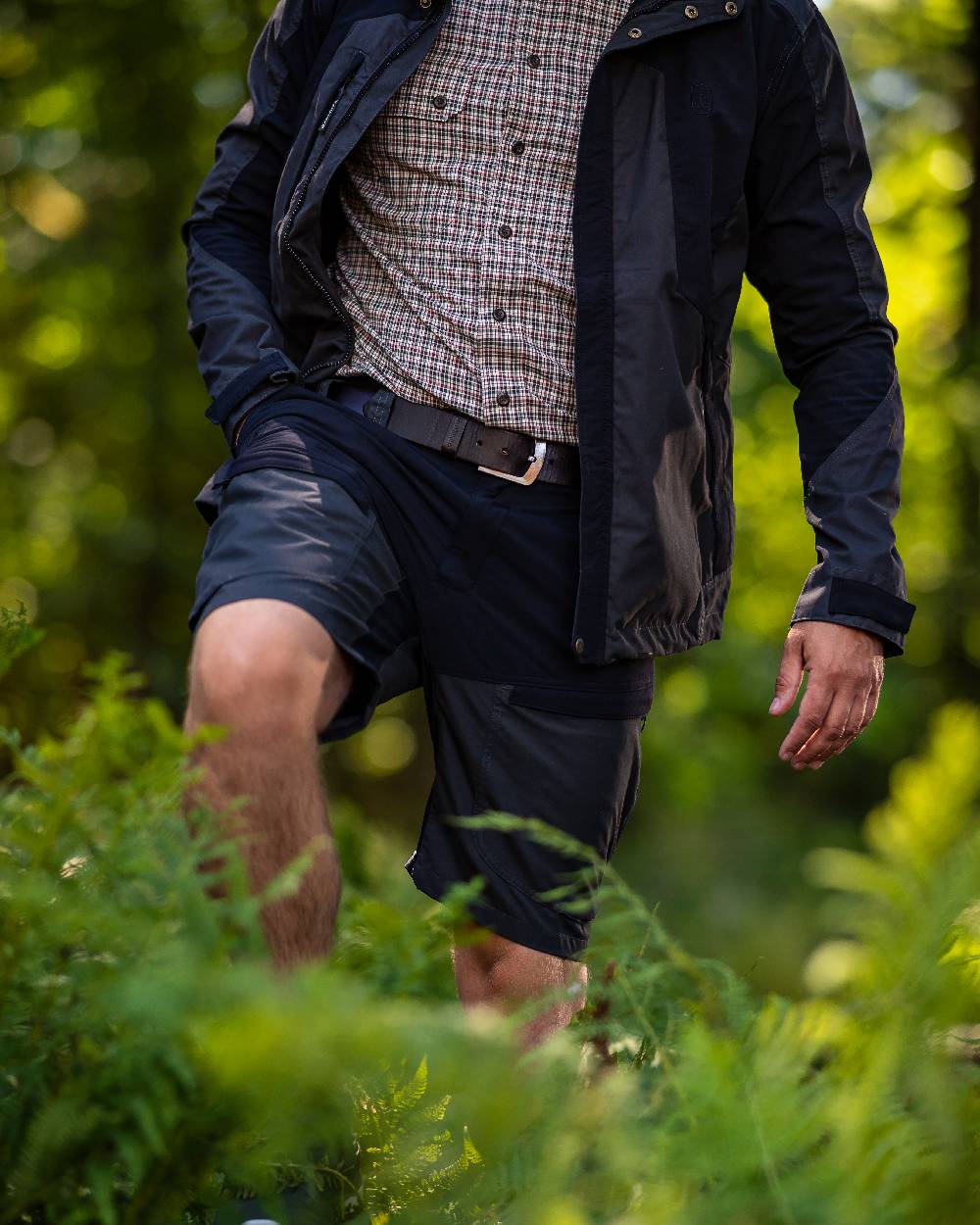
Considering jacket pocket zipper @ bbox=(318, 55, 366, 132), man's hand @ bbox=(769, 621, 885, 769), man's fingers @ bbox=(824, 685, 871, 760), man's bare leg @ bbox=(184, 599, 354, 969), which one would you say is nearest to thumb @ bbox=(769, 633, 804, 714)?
man's hand @ bbox=(769, 621, 885, 769)

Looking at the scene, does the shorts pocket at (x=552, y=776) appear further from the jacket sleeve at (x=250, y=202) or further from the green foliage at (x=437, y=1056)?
the green foliage at (x=437, y=1056)

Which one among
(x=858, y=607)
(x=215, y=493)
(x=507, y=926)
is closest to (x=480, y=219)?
(x=215, y=493)

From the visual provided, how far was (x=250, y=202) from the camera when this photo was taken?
2766 millimetres

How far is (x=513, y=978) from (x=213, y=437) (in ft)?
20.8

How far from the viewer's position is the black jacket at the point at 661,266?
247cm

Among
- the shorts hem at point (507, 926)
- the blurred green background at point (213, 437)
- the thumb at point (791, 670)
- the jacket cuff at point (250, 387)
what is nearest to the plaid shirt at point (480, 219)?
the jacket cuff at point (250, 387)

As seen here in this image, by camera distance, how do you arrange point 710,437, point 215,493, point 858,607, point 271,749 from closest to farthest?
1. point 271,749
2. point 215,493
3. point 858,607
4. point 710,437

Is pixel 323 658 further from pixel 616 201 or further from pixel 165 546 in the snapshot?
pixel 165 546

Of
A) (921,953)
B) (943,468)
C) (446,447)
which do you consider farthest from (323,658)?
(943,468)

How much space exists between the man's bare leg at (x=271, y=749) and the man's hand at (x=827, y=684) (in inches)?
36.3

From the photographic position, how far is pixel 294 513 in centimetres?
216

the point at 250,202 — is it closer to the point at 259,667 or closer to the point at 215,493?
the point at 215,493

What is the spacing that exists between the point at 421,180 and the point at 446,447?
510 mm

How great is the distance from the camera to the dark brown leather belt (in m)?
2.45
